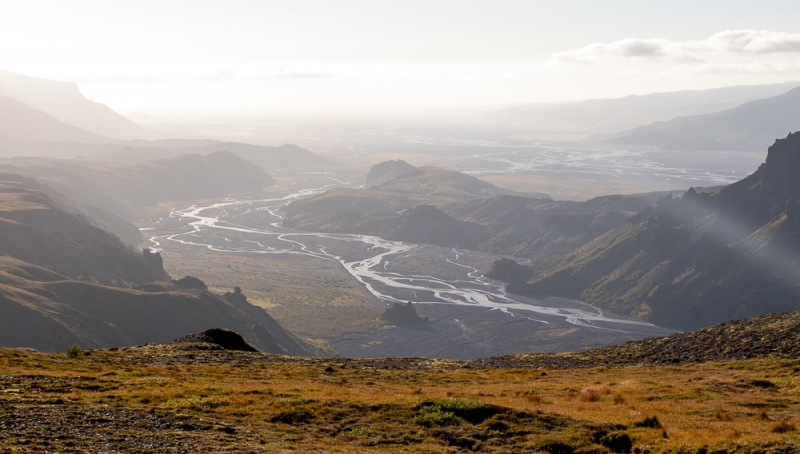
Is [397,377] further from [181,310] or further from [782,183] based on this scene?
[782,183]

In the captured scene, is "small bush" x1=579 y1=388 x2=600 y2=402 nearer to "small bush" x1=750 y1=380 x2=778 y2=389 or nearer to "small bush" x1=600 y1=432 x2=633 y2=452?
"small bush" x1=750 y1=380 x2=778 y2=389

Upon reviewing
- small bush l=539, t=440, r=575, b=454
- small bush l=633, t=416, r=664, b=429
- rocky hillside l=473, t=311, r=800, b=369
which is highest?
small bush l=633, t=416, r=664, b=429

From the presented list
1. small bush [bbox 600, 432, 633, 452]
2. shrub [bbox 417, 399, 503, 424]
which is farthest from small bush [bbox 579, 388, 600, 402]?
small bush [bbox 600, 432, 633, 452]

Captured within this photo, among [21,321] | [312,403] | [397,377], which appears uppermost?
[312,403]

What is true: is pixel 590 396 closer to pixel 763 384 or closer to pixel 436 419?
pixel 763 384

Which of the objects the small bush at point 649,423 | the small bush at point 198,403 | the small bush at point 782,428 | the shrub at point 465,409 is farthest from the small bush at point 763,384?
the small bush at point 198,403

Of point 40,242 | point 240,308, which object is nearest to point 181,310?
point 240,308

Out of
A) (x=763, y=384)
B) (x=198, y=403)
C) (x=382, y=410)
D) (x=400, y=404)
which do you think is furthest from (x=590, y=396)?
(x=198, y=403)
